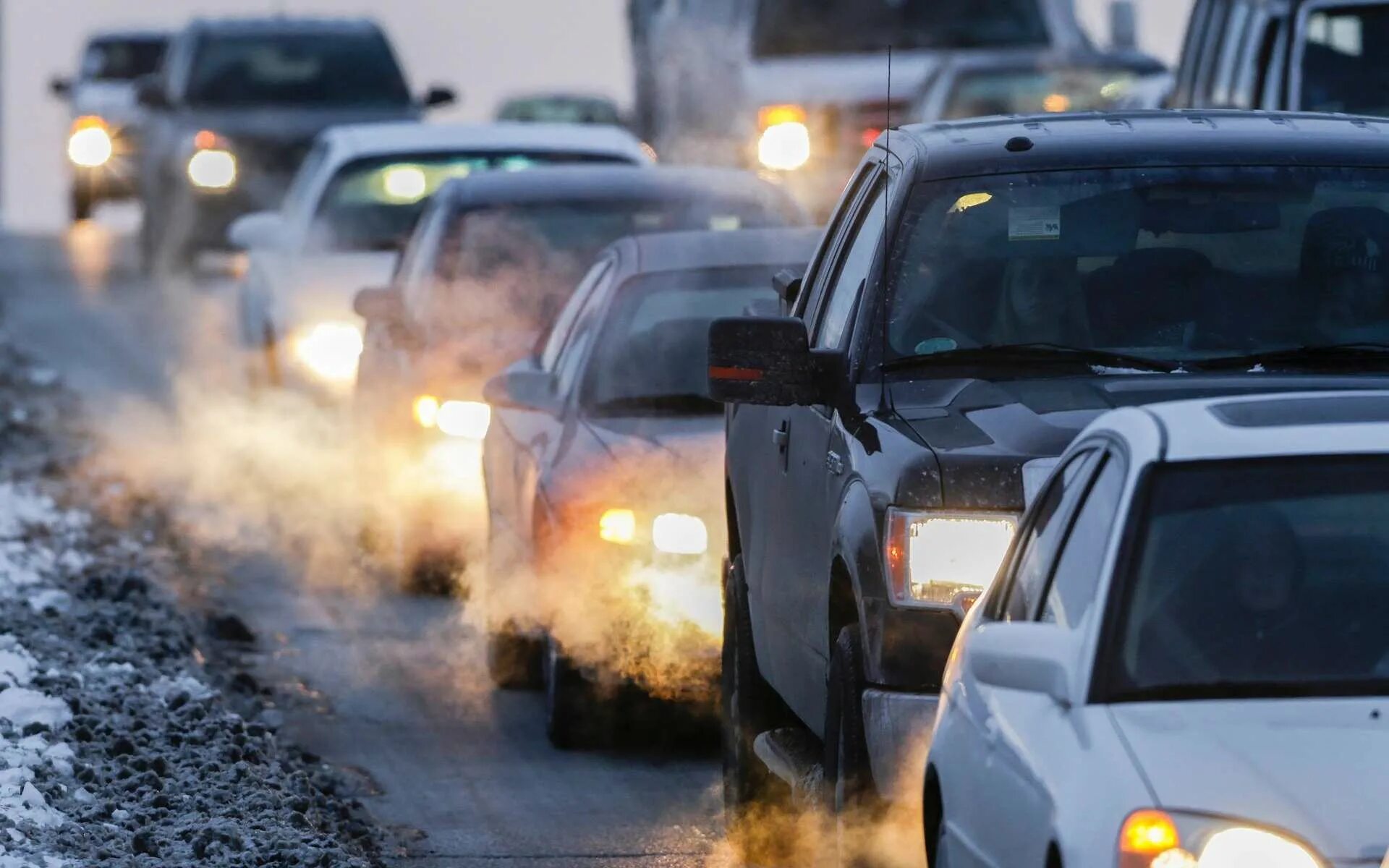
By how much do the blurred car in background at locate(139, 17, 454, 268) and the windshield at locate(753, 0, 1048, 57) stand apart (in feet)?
12.7

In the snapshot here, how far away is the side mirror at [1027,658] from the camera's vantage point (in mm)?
5281

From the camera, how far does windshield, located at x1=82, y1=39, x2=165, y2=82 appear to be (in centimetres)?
4209

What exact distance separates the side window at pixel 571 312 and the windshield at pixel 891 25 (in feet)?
37.5

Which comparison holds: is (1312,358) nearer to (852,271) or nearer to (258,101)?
(852,271)

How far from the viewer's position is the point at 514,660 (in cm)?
1145

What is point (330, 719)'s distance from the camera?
35.8 ft

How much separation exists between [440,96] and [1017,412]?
21.3 meters

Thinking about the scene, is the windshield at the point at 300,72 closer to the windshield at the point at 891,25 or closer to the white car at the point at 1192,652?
the windshield at the point at 891,25

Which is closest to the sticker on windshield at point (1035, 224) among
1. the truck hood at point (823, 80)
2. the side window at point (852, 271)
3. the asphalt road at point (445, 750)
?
the side window at point (852, 271)

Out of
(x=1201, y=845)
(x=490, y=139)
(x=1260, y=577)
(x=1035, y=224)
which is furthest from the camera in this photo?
(x=490, y=139)

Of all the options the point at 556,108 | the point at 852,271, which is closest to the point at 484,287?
the point at 852,271

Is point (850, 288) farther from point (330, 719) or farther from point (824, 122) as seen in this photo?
point (824, 122)

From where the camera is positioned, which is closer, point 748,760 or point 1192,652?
point 1192,652

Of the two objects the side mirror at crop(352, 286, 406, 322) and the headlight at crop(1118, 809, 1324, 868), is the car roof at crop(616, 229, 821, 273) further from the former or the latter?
the headlight at crop(1118, 809, 1324, 868)
